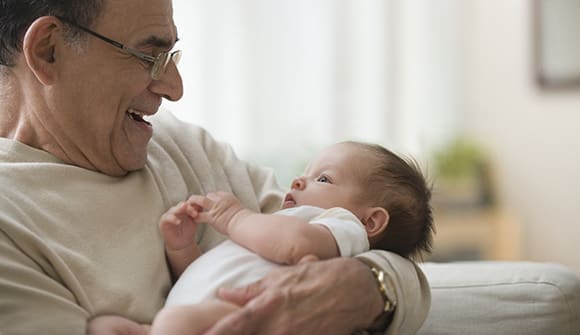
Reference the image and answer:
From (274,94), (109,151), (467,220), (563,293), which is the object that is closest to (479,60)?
(467,220)

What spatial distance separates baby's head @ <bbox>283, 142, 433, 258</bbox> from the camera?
1772 millimetres

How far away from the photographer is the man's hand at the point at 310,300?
145cm

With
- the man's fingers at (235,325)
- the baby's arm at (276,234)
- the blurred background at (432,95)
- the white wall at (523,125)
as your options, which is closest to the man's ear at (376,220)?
the baby's arm at (276,234)

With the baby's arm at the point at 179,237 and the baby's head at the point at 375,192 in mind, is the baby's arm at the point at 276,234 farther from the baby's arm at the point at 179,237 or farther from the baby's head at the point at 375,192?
the baby's head at the point at 375,192

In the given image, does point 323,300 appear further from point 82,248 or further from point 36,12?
point 36,12

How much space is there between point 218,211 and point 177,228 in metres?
0.13

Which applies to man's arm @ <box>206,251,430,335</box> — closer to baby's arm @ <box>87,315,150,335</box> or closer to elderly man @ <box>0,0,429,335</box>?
elderly man @ <box>0,0,429,335</box>

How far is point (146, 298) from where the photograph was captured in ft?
5.31

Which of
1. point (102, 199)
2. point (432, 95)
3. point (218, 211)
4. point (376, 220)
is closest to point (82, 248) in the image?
point (102, 199)

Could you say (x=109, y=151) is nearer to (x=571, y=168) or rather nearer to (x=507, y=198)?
(x=571, y=168)

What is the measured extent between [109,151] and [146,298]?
36 centimetres

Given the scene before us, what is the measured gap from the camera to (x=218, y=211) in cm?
162

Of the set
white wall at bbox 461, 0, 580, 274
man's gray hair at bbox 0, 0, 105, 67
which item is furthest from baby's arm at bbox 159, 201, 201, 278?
white wall at bbox 461, 0, 580, 274

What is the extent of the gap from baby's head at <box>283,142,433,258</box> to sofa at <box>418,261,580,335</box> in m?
0.21
